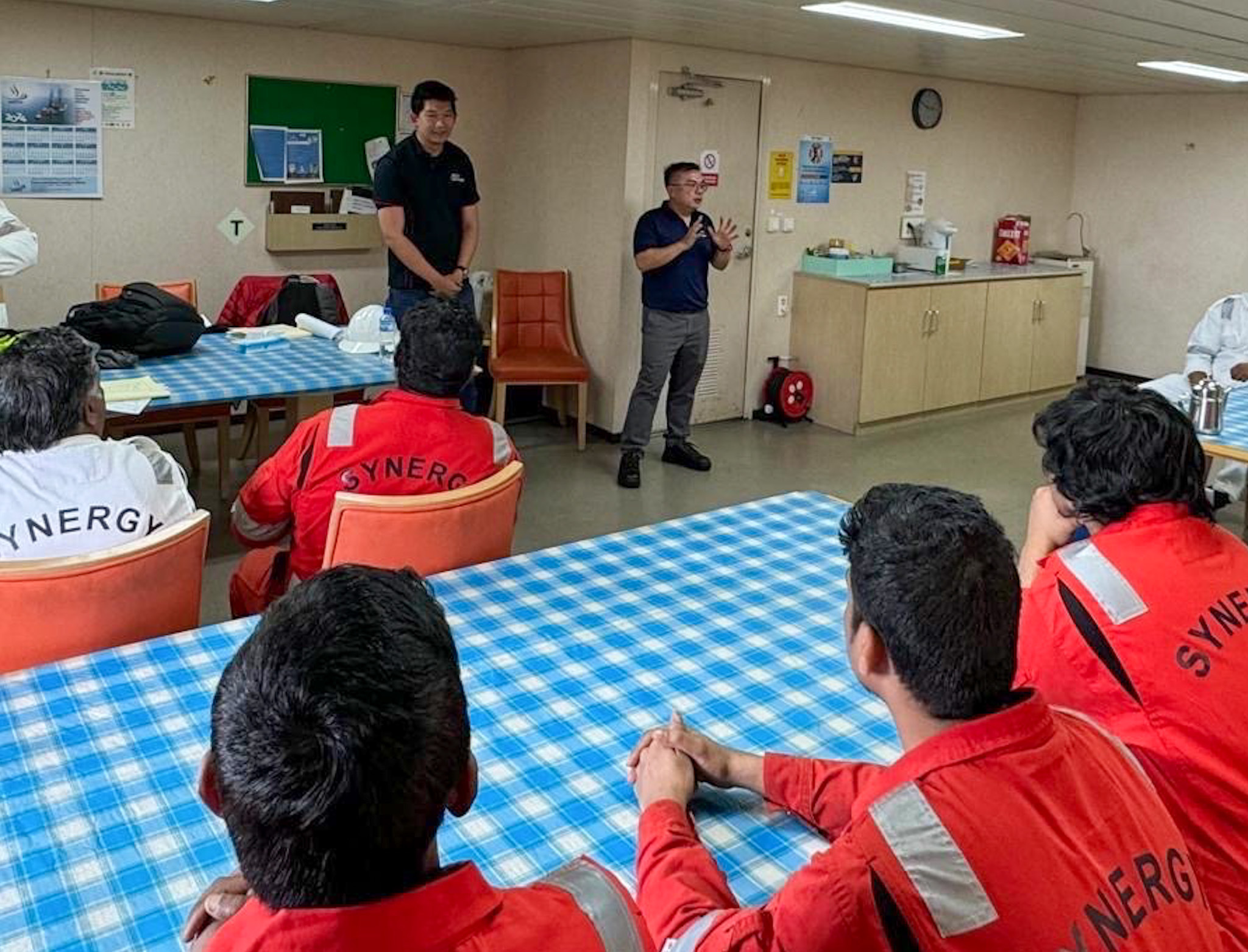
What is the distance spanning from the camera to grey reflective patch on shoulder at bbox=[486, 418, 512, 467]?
2730 millimetres

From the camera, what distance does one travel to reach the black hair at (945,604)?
1.16m

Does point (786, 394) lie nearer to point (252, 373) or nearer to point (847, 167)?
point (847, 167)

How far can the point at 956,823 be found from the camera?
3.47ft

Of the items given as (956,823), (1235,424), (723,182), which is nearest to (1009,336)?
(723,182)

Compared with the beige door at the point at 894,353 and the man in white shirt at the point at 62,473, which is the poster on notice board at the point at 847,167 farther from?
the man in white shirt at the point at 62,473

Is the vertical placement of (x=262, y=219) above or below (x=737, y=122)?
below

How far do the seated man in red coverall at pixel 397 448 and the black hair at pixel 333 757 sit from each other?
1.72 metres

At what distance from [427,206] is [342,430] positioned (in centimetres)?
244

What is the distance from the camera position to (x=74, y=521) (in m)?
2.20

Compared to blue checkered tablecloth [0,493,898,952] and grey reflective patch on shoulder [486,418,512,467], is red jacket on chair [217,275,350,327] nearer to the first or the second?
grey reflective patch on shoulder [486,418,512,467]

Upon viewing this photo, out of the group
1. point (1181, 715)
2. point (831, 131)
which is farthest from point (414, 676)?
point (831, 131)

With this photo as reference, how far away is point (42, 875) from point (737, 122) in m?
6.07

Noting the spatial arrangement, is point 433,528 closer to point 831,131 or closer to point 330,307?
point 330,307

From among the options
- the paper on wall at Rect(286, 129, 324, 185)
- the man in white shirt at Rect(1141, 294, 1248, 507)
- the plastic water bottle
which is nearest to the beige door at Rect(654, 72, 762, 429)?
the paper on wall at Rect(286, 129, 324, 185)
